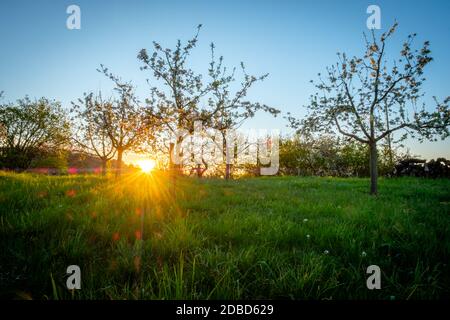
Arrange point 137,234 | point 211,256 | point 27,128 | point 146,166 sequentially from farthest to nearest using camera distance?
point 27,128, point 146,166, point 137,234, point 211,256

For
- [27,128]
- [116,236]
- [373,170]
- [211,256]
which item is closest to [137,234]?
[116,236]

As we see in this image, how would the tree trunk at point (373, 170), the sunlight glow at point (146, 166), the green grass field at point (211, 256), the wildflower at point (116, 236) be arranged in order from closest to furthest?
the green grass field at point (211, 256) < the wildflower at point (116, 236) < the tree trunk at point (373, 170) < the sunlight glow at point (146, 166)

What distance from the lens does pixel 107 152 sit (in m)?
23.1

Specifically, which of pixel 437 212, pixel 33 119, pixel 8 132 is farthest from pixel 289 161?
pixel 8 132

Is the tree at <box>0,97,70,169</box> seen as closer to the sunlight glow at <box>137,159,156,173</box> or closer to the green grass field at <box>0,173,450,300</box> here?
the sunlight glow at <box>137,159,156,173</box>

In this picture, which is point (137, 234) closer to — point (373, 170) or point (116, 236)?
point (116, 236)

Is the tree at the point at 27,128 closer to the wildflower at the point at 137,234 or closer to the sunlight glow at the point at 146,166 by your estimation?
the sunlight glow at the point at 146,166

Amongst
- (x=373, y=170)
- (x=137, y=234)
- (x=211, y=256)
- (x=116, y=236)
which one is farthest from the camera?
(x=373, y=170)

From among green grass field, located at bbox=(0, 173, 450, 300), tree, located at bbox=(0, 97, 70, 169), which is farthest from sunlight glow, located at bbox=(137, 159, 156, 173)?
tree, located at bbox=(0, 97, 70, 169)

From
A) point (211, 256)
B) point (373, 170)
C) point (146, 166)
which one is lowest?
point (211, 256)

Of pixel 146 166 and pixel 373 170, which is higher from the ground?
pixel 146 166

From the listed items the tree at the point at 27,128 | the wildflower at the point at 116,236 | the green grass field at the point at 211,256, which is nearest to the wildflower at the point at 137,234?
the green grass field at the point at 211,256
